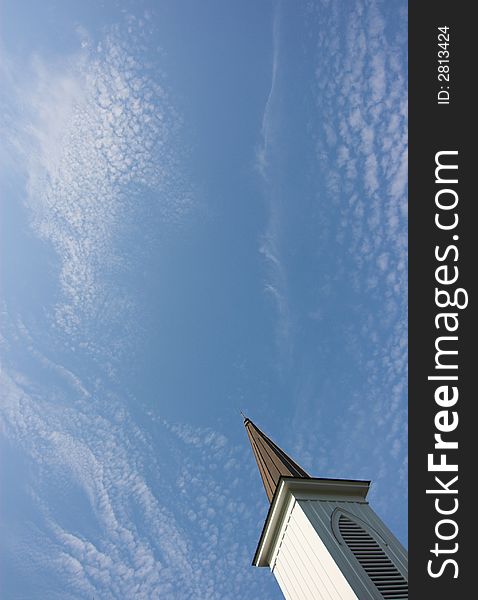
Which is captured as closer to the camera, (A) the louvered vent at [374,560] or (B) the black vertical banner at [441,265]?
(B) the black vertical banner at [441,265]

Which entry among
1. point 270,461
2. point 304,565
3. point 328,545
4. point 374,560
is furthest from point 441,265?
point 270,461

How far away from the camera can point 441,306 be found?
10.7m

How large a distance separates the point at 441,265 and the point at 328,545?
16.3 meters

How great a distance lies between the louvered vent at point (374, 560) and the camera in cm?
2017

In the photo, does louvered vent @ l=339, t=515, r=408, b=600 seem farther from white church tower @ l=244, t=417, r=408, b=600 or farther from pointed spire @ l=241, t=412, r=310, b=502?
pointed spire @ l=241, t=412, r=310, b=502

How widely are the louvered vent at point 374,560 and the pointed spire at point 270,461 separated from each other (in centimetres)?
511

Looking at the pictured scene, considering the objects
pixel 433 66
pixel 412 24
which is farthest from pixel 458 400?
pixel 412 24

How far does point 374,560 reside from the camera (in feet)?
71.0

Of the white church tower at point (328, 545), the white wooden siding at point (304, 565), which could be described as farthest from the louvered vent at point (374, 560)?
the white wooden siding at point (304, 565)

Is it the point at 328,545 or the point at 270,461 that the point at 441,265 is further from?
the point at 270,461

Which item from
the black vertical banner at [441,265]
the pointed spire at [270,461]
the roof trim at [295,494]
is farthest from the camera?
the pointed spire at [270,461]

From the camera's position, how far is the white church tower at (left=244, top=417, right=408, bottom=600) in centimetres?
2036

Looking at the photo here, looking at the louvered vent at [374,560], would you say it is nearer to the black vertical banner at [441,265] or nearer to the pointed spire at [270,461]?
the pointed spire at [270,461]

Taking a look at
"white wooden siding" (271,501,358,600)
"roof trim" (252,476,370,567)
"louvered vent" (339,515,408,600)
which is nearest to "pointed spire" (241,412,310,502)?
"roof trim" (252,476,370,567)
